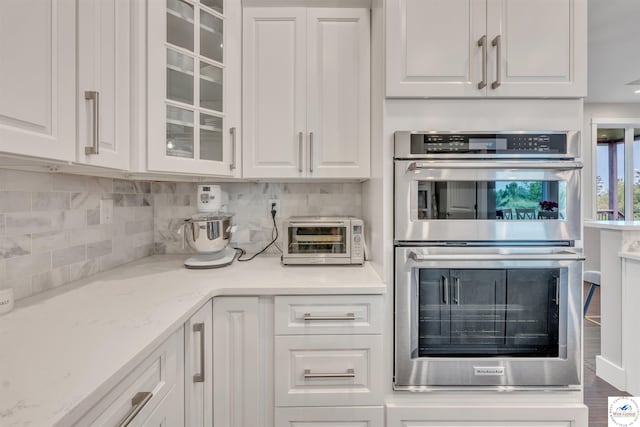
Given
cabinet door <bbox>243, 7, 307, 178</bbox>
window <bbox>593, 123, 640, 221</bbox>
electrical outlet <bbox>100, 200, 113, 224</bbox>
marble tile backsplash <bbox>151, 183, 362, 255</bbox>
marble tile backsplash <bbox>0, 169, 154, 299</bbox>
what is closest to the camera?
marble tile backsplash <bbox>0, 169, 154, 299</bbox>

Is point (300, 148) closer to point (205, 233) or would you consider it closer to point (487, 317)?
point (205, 233)

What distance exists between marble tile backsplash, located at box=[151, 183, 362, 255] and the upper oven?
2.17 feet

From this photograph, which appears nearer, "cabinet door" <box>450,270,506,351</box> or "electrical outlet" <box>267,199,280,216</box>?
"cabinet door" <box>450,270,506,351</box>

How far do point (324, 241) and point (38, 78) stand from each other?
1.24 metres

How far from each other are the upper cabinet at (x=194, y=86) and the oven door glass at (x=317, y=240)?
447 millimetres

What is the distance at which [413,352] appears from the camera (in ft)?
4.37

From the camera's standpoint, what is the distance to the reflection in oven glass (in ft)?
5.36

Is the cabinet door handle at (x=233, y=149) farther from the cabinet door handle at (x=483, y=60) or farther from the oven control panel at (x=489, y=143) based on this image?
the cabinet door handle at (x=483, y=60)

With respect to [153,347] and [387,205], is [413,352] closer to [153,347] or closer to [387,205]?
[387,205]

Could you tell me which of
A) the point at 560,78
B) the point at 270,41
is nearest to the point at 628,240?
the point at 560,78

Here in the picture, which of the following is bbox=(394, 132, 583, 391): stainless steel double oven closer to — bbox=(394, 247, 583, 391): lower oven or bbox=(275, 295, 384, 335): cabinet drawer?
bbox=(394, 247, 583, 391): lower oven

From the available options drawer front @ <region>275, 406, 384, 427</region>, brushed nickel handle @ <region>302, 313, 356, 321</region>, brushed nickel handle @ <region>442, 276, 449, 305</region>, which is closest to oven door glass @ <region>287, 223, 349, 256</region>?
brushed nickel handle @ <region>302, 313, 356, 321</region>

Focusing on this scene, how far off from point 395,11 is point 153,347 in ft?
4.99

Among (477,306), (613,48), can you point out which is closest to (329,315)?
(477,306)
